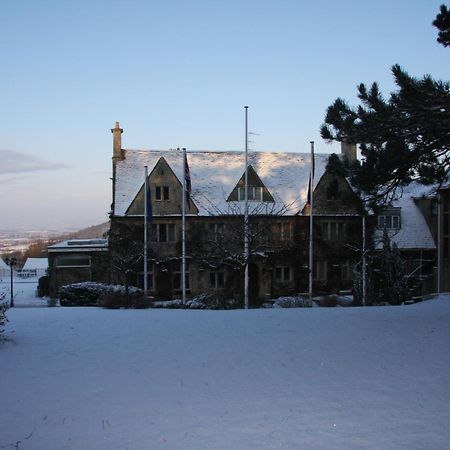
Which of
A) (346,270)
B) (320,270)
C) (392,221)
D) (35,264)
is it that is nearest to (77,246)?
(320,270)

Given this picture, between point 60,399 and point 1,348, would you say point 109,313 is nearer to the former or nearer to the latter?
point 1,348

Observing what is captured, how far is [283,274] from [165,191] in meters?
9.52

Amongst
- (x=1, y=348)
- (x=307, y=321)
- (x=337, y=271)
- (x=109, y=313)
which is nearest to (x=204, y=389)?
(x=1, y=348)

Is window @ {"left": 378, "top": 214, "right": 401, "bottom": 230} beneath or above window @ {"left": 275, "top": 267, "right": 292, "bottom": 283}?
above

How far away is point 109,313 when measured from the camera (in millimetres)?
17297

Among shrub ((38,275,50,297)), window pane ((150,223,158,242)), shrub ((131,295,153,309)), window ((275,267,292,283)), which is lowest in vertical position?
shrub ((38,275,50,297))

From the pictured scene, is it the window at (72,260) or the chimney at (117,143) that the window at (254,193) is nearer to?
the chimney at (117,143)

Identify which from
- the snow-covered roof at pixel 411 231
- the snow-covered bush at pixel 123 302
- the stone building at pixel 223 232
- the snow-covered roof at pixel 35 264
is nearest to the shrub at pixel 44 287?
the stone building at pixel 223 232

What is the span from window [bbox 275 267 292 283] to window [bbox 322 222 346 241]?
333cm

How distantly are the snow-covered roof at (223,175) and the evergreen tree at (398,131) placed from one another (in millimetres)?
21135

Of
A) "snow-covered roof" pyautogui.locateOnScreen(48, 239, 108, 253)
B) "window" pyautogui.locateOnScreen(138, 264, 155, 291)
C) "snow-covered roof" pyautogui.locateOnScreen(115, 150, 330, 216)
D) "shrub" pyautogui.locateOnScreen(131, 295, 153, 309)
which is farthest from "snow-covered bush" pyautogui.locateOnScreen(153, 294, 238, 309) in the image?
"snow-covered roof" pyautogui.locateOnScreen(48, 239, 108, 253)

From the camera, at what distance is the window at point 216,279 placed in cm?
3459

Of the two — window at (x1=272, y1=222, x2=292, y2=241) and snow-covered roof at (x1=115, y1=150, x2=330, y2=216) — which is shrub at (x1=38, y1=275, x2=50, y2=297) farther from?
window at (x1=272, y1=222, x2=292, y2=241)

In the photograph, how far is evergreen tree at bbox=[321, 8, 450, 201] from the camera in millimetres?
10766
